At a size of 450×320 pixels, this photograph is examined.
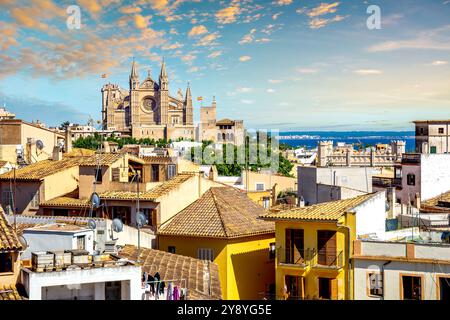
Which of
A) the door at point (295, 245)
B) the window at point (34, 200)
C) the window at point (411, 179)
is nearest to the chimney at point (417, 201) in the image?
the window at point (411, 179)

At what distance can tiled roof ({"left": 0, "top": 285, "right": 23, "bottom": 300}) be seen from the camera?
8.03 m

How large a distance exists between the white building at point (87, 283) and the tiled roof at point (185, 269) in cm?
147

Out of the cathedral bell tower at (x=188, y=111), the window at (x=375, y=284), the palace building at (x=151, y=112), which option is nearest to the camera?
the window at (x=375, y=284)

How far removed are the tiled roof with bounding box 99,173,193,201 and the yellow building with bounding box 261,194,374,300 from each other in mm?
3289

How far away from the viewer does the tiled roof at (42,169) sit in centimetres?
1600

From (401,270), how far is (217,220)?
425 cm

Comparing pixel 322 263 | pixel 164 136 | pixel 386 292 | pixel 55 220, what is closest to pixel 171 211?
pixel 55 220

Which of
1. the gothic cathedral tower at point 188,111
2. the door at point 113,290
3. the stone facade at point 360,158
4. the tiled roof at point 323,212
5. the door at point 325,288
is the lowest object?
the door at point 325,288

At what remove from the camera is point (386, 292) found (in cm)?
1072

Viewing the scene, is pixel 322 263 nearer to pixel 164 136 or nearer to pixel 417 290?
pixel 417 290

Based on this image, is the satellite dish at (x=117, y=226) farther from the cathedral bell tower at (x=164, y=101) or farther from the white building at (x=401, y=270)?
the cathedral bell tower at (x=164, y=101)

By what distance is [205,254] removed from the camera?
1371 cm
